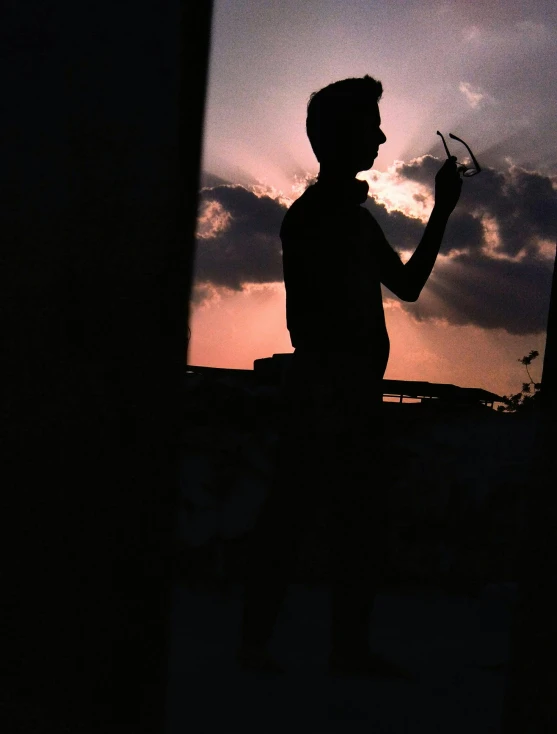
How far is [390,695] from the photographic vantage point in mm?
2264

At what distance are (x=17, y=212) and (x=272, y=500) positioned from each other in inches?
52.3

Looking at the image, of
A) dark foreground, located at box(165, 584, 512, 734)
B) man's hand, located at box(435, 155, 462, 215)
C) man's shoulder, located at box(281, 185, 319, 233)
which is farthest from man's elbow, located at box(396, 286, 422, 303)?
dark foreground, located at box(165, 584, 512, 734)

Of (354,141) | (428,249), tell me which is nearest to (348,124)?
(354,141)

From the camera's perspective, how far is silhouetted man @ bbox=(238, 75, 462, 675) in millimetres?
2410

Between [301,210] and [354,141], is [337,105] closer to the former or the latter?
[354,141]

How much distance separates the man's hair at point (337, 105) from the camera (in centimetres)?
252

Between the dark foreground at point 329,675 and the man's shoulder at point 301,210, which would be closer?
the dark foreground at point 329,675

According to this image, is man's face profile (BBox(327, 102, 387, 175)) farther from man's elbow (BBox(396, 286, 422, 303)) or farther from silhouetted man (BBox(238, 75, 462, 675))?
man's elbow (BBox(396, 286, 422, 303))

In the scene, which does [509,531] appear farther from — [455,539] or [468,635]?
[468,635]

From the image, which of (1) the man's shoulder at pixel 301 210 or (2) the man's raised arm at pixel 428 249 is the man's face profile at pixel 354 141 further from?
(2) the man's raised arm at pixel 428 249

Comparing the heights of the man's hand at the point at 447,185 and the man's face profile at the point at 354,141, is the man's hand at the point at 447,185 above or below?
below

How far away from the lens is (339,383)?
247 centimetres

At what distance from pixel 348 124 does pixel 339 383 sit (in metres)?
0.83

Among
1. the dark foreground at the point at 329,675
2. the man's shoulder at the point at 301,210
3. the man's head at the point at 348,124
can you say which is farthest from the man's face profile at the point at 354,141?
the dark foreground at the point at 329,675
